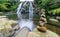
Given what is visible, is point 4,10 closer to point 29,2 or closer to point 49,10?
point 29,2

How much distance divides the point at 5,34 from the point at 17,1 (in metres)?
23.1

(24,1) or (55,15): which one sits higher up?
(24,1)

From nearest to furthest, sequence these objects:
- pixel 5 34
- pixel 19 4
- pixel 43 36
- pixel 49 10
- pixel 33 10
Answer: pixel 5 34
pixel 43 36
pixel 49 10
pixel 33 10
pixel 19 4

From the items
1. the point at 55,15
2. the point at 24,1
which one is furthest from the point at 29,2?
the point at 55,15

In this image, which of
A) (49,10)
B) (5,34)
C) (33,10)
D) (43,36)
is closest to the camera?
(5,34)

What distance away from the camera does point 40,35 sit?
383 inches

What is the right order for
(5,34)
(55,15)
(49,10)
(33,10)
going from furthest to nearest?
(33,10)
(49,10)
(55,15)
(5,34)

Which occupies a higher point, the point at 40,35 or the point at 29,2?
the point at 29,2

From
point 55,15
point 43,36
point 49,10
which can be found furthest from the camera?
point 49,10

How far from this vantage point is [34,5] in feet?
90.2

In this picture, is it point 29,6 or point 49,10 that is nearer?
point 49,10

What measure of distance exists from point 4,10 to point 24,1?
436cm

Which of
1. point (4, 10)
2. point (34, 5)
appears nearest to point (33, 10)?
point (34, 5)

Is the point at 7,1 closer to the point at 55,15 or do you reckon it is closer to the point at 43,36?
the point at 55,15
